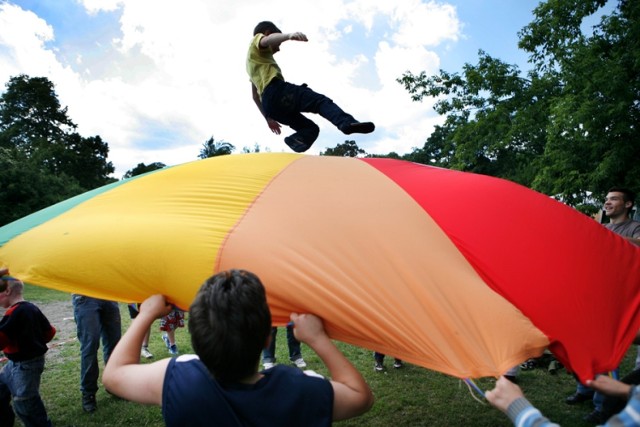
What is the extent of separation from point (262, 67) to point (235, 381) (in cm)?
289

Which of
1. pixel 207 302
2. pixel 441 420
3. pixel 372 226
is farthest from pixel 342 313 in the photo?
pixel 441 420

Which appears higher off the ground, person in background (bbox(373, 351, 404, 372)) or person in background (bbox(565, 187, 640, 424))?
person in background (bbox(565, 187, 640, 424))

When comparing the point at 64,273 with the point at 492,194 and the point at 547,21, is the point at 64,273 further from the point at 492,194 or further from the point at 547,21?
the point at 547,21

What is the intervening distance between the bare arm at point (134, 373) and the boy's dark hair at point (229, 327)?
244mm

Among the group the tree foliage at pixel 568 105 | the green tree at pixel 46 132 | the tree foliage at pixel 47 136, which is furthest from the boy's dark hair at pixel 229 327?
the green tree at pixel 46 132

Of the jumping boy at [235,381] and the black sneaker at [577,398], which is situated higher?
the jumping boy at [235,381]

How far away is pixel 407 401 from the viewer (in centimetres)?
459

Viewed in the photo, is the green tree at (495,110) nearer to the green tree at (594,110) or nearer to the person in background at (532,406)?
the green tree at (594,110)

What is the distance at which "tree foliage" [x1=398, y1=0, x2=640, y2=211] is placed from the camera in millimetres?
7727

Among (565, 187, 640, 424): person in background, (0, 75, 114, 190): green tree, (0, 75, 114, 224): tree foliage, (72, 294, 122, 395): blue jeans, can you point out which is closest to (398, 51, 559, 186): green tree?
(565, 187, 640, 424): person in background

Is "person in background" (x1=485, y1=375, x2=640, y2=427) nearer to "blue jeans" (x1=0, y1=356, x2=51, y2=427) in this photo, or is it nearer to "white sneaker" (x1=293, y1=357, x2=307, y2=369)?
"blue jeans" (x1=0, y1=356, x2=51, y2=427)

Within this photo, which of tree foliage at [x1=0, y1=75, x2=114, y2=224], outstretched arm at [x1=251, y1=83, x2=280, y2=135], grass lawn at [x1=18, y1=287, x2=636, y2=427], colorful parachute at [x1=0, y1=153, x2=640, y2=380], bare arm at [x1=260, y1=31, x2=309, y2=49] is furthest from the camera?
tree foliage at [x1=0, y1=75, x2=114, y2=224]

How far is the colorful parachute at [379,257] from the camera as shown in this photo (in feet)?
5.65

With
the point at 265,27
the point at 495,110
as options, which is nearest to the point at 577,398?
the point at 265,27
